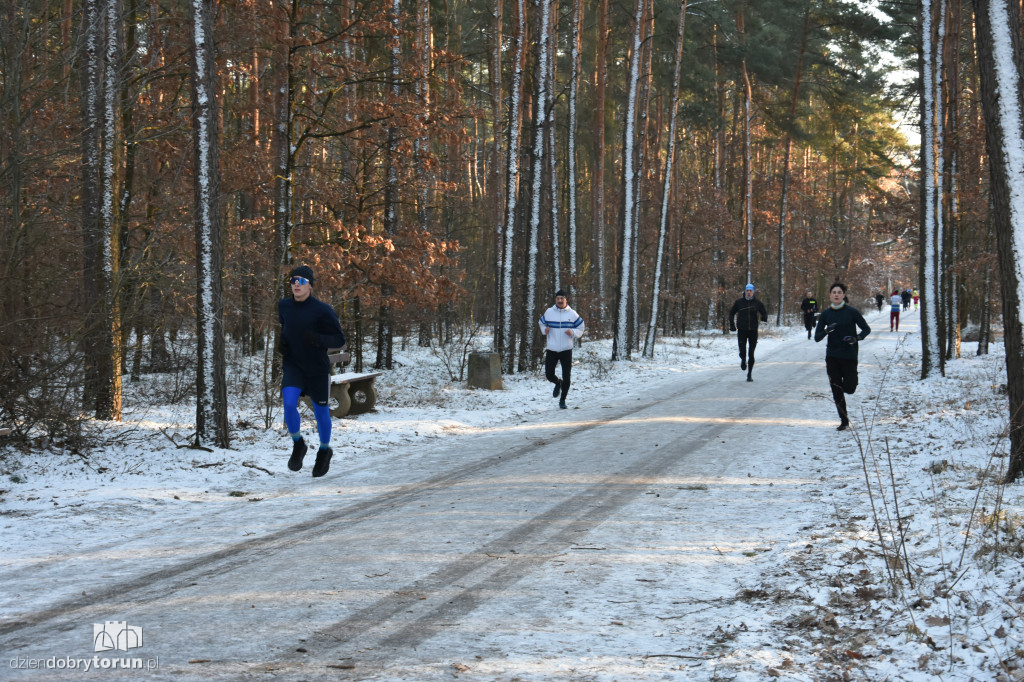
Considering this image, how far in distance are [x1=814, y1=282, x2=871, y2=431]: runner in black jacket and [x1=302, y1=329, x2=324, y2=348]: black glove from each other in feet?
24.9

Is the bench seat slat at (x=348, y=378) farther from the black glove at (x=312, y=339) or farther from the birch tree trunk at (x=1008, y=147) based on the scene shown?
the birch tree trunk at (x=1008, y=147)

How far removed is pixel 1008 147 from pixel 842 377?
4.98m

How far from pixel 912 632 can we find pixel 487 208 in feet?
103

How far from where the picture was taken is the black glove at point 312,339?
8.32m

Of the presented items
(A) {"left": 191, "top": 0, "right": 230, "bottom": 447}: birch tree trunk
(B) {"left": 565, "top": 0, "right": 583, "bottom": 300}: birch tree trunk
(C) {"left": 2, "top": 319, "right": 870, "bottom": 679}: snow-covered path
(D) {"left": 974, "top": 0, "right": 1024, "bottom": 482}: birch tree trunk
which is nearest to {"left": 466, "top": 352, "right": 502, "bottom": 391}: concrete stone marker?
(C) {"left": 2, "top": 319, "right": 870, "bottom": 679}: snow-covered path

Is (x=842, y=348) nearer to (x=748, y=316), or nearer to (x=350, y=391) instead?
(x=748, y=316)

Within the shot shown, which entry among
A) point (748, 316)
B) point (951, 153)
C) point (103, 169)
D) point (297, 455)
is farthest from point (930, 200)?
point (103, 169)

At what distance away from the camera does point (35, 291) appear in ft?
31.3

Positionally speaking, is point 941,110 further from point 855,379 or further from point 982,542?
point 982,542

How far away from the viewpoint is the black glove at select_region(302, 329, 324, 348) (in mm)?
8320

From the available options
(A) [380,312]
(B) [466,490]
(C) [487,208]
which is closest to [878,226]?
(C) [487,208]

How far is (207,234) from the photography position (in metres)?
10.2

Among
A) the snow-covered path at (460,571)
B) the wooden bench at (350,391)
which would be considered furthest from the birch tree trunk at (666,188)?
the snow-covered path at (460,571)

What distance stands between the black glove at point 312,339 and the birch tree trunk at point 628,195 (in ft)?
54.6
